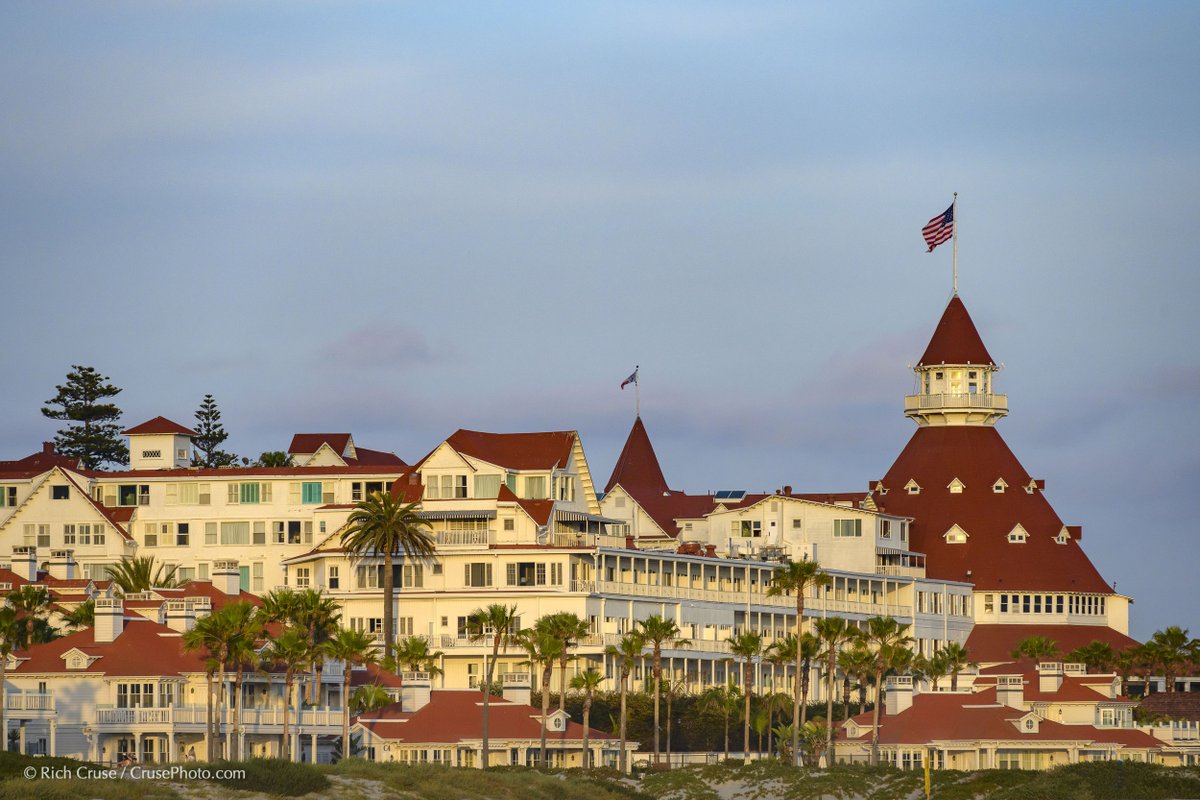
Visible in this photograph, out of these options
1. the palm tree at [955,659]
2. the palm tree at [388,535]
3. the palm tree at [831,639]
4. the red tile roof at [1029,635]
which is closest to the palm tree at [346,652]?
the palm tree at [388,535]

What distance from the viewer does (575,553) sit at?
150 meters

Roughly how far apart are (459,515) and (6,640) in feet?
139

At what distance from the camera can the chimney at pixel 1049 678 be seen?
442ft

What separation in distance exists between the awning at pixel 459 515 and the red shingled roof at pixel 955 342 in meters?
44.8

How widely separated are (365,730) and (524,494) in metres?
34.3

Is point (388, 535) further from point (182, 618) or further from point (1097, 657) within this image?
point (1097, 657)

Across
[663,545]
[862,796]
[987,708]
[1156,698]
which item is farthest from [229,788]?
[663,545]

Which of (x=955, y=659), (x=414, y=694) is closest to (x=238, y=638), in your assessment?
(x=414, y=694)

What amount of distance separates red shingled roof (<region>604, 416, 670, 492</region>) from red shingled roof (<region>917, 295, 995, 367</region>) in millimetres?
20714

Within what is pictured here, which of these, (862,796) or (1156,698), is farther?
(1156,698)

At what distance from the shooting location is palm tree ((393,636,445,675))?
443 ft

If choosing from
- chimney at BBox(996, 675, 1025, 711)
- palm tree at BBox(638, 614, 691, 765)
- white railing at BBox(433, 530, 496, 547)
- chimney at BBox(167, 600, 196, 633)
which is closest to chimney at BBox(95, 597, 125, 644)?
chimney at BBox(167, 600, 196, 633)

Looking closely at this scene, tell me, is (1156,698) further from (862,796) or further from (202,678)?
(202,678)

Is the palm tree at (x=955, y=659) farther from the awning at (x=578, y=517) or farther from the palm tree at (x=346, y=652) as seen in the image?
the palm tree at (x=346, y=652)
